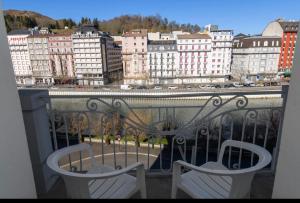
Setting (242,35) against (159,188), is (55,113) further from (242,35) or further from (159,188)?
(242,35)

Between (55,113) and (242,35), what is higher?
(242,35)

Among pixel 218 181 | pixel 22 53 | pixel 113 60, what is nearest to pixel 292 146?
pixel 218 181

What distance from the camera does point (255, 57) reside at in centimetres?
3747

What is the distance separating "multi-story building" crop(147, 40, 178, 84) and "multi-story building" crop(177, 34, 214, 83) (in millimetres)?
1197

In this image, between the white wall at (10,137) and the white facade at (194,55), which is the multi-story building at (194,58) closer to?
the white facade at (194,55)

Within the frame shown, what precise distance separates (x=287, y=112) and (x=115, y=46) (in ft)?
170

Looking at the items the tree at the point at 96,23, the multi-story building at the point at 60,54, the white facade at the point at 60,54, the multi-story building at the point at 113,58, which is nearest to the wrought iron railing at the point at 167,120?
the multi-story building at the point at 60,54

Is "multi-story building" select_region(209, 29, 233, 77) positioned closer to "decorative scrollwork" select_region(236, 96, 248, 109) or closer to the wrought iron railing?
the wrought iron railing

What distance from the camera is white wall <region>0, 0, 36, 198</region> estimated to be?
1196 millimetres

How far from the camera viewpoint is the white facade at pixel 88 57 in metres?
42.5

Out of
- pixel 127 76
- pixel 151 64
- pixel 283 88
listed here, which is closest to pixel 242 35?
pixel 151 64

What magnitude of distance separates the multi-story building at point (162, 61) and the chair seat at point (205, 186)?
37.7 meters

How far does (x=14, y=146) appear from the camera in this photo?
1311mm

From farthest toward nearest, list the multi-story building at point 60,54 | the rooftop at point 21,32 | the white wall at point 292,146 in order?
1. the multi-story building at point 60,54
2. the rooftop at point 21,32
3. the white wall at point 292,146
